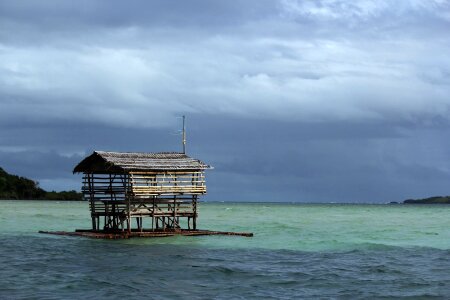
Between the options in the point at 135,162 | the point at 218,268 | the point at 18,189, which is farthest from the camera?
the point at 18,189

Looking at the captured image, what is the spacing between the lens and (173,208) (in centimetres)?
3591

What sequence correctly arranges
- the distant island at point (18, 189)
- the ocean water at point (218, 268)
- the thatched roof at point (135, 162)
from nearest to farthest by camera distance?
the ocean water at point (218, 268)
the thatched roof at point (135, 162)
the distant island at point (18, 189)

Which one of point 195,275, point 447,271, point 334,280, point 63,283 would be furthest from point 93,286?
point 447,271

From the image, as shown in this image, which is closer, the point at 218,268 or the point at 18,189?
the point at 218,268

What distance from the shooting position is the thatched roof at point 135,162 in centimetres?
3292

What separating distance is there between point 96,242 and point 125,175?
320 centimetres

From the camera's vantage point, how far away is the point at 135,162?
33.2m

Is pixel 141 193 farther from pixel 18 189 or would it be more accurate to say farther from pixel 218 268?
pixel 18 189

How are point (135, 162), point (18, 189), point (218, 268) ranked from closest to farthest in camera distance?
point (218, 268) → point (135, 162) → point (18, 189)

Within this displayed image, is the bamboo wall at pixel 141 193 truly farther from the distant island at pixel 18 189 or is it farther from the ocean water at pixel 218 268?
the distant island at pixel 18 189

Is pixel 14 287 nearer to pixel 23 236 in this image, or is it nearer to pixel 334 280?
pixel 334 280

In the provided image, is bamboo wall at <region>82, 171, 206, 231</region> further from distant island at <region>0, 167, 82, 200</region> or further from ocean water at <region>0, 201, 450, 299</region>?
distant island at <region>0, 167, 82, 200</region>

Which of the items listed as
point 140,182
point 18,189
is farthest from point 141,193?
point 18,189

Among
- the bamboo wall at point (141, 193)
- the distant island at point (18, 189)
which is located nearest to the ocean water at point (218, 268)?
the bamboo wall at point (141, 193)
